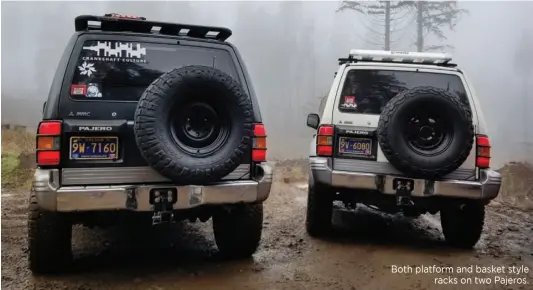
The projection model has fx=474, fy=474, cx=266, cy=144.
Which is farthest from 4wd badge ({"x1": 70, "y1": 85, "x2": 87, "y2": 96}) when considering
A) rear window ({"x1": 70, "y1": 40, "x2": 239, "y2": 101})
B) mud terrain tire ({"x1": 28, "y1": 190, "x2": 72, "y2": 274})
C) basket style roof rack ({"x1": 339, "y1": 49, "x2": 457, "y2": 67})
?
basket style roof rack ({"x1": 339, "y1": 49, "x2": 457, "y2": 67})

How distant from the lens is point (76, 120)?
133 inches

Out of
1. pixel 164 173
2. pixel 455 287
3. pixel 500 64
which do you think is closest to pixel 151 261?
pixel 164 173

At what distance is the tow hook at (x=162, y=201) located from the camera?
136 inches

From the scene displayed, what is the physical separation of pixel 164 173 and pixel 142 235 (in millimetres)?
2271

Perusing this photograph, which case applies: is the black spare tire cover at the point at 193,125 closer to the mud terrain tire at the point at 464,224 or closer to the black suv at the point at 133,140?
the black suv at the point at 133,140

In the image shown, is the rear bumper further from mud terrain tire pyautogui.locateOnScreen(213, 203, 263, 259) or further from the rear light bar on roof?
the rear light bar on roof

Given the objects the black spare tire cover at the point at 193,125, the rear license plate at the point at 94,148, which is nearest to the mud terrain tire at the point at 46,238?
the rear license plate at the point at 94,148

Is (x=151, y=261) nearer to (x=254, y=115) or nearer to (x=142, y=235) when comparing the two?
(x=142, y=235)

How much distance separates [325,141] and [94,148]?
89.4 inches

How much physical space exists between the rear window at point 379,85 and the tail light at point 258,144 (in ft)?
4.23

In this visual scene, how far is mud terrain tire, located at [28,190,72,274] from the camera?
11.5 ft

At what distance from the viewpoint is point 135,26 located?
383 centimetres

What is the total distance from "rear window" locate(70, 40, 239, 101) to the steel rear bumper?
160cm

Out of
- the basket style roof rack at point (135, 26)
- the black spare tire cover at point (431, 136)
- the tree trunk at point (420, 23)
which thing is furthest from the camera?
the tree trunk at point (420, 23)
